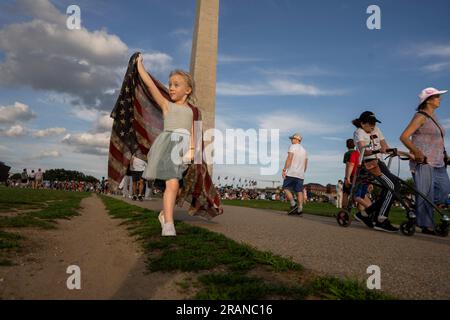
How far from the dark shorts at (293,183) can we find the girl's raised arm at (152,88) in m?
5.52

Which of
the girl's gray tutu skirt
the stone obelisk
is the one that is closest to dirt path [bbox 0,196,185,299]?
the girl's gray tutu skirt

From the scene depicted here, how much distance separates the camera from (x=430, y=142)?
18.8ft

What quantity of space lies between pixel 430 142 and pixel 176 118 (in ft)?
12.5

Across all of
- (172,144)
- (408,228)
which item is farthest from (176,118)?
(408,228)

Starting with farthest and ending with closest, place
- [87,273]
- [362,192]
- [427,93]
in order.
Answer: [362,192] → [427,93] → [87,273]

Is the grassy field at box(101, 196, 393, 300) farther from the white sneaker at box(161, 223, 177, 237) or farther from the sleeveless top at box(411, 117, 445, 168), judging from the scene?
the sleeveless top at box(411, 117, 445, 168)

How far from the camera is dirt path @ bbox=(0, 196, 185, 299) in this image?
7.64 ft

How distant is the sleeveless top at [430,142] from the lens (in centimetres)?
572

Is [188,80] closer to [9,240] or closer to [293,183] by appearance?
[9,240]

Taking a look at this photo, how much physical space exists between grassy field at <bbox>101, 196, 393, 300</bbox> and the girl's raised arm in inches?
61.1

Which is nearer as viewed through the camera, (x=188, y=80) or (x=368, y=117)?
(x=188, y=80)

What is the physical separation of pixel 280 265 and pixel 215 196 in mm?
2758

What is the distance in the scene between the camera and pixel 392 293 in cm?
233

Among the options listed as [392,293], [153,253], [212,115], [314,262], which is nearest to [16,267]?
[153,253]
